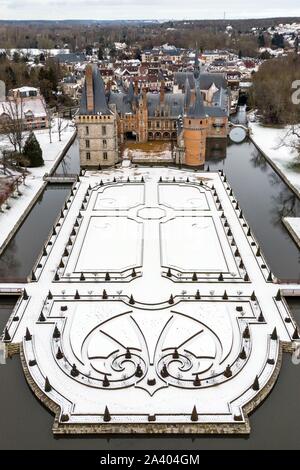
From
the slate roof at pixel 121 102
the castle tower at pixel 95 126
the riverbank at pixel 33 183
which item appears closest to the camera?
the riverbank at pixel 33 183

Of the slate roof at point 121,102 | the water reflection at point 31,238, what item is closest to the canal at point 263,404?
the water reflection at point 31,238

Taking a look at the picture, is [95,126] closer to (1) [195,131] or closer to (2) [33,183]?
(2) [33,183]

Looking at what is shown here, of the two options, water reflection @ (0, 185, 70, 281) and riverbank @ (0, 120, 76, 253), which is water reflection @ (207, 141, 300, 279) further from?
riverbank @ (0, 120, 76, 253)

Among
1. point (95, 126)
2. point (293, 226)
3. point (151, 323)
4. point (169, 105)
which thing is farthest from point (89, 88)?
point (151, 323)

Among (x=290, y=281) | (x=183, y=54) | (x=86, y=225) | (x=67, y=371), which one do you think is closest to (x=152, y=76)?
(x=183, y=54)

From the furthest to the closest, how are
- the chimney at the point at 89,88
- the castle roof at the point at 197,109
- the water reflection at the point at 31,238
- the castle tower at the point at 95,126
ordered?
the castle roof at the point at 197,109 → the castle tower at the point at 95,126 → the chimney at the point at 89,88 → the water reflection at the point at 31,238

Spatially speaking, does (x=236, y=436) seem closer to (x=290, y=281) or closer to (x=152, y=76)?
(x=290, y=281)

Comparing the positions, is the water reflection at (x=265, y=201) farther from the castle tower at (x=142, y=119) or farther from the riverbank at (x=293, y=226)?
the castle tower at (x=142, y=119)
